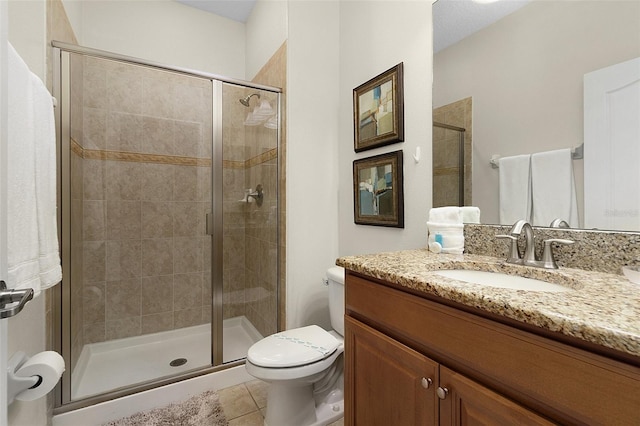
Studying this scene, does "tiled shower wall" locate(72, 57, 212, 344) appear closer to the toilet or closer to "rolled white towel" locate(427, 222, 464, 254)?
the toilet

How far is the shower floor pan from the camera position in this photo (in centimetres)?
161

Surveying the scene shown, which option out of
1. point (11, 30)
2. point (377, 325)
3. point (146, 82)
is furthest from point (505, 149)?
point (146, 82)

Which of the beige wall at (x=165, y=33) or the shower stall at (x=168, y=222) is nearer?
the shower stall at (x=168, y=222)

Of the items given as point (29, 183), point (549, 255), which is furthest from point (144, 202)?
point (549, 255)

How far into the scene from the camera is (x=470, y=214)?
1.21 metres

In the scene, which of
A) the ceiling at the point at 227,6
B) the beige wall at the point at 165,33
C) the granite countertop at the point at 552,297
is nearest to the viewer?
the granite countertop at the point at 552,297

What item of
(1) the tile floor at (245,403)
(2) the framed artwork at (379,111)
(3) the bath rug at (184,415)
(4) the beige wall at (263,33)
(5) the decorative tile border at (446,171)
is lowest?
(1) the tile floor at (245,403)

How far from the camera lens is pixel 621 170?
82 cm

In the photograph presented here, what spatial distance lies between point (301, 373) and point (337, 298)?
1.53ft

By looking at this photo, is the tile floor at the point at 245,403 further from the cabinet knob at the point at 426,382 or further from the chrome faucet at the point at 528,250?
the chrome faucet at the point at 528,250

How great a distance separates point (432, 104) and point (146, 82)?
1741 millimetres

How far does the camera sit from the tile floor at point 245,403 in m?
1.46

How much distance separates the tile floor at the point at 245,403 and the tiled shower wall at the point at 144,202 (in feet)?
1.83

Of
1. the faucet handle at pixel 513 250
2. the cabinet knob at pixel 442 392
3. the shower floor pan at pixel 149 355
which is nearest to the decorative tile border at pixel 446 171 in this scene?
the faucet handle at pixel 513 250
